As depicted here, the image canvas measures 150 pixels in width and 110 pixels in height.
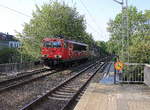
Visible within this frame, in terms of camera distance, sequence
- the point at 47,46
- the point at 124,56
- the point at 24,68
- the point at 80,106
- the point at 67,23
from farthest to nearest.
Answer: the point at 67,23 < the point at 47,46 < the point at 24,68 < the point at 124,56 < the point at 80,106

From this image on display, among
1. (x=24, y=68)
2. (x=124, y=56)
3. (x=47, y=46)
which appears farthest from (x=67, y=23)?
(x=124, y=56)

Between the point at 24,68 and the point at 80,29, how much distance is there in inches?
1080

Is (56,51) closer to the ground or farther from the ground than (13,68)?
farther from the ground

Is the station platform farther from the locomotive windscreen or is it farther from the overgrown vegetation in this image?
the overgrown vegetation

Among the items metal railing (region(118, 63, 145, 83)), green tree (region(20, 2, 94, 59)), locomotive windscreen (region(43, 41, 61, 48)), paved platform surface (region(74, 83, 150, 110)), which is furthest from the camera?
green tree (region(20, 2, 94, 59))

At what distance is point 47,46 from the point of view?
3094 cm

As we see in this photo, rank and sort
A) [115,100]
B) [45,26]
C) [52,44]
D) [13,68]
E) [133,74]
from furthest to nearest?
[45,26]
[52,44]
[13,68]
[133,74]
[115,100]

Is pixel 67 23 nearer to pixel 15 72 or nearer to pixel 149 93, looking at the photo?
pixel 15 72

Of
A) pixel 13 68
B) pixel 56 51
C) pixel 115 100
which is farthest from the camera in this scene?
pixel 56 51

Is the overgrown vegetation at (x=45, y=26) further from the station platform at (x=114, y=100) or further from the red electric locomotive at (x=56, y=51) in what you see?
the station platform at (x=114, y=100)

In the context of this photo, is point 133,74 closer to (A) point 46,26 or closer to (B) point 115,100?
(B) point 115,100

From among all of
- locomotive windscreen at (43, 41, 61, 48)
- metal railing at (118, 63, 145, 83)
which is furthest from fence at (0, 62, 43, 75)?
metal railing at (118, 63, 145, 83)

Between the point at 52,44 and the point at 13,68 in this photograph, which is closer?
the point at 13,68

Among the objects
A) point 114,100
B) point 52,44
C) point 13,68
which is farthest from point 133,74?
point 52,44
